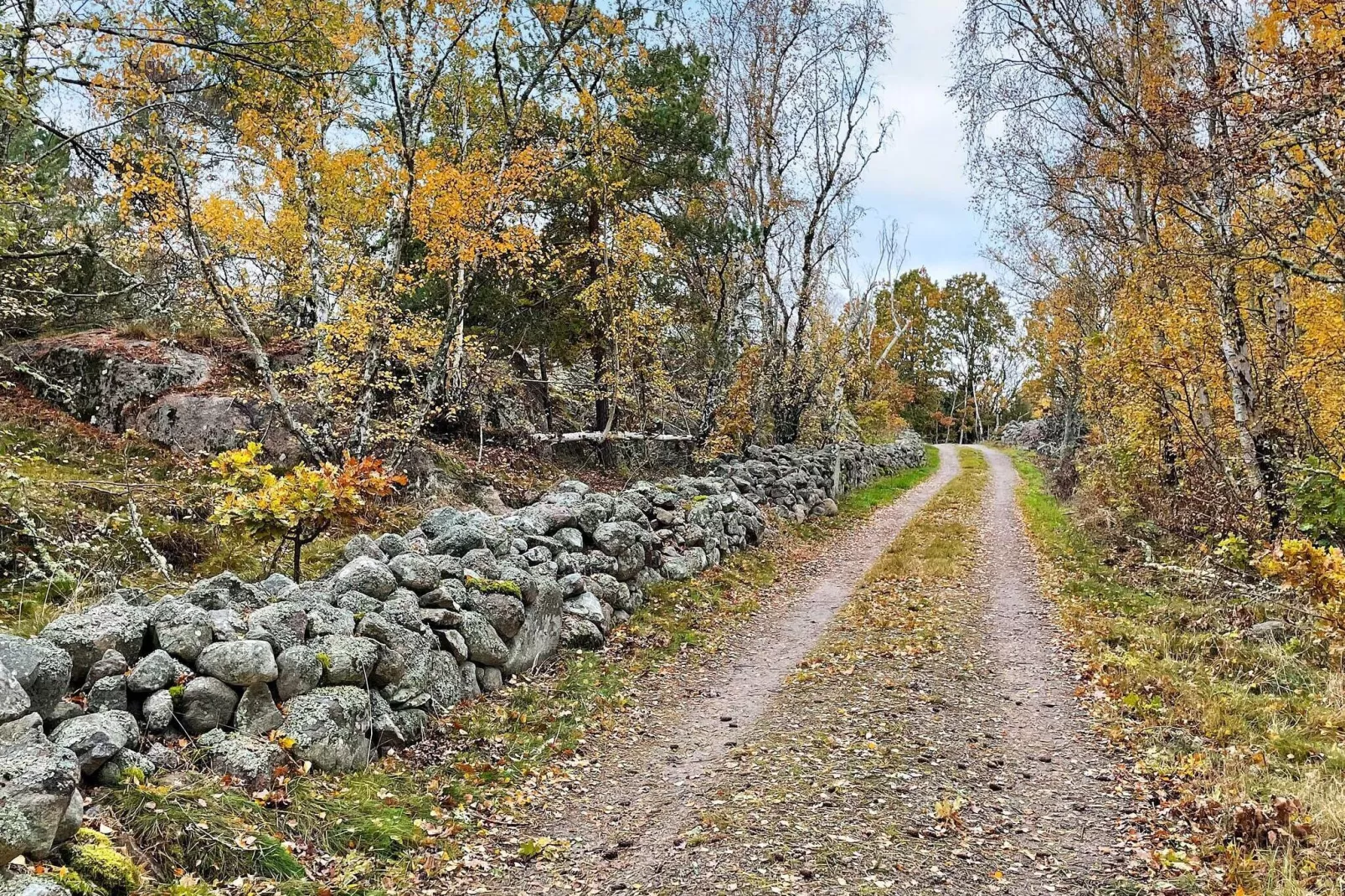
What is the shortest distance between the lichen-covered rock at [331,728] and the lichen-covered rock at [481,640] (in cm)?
131

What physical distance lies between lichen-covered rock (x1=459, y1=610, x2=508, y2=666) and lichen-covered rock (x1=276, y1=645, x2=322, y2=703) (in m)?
1.62

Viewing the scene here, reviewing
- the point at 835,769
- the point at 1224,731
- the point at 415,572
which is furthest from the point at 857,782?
the point at 415,572

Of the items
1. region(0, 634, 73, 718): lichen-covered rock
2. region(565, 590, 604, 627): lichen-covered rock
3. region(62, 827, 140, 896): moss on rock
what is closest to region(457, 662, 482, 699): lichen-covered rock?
region(565, 590, 604, 627): lichen-covered rock

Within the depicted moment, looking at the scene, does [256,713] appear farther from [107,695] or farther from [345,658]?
[107,695]

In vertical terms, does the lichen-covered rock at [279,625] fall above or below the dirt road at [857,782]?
above

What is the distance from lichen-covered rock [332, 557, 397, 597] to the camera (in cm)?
609

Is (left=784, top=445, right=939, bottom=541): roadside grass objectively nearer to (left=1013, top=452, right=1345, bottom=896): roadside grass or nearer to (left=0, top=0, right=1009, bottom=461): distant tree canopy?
(left=0, top=0, right=1009, bottom=461): distant tree canopy

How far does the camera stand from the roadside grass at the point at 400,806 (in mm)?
3797

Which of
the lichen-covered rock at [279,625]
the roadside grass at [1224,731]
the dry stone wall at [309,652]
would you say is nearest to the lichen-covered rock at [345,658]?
the dry stone wall at [309,652]

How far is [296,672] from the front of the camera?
4961 millimetres

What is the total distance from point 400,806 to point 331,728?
0.68 m

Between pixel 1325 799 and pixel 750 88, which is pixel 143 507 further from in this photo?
pixel 750 88

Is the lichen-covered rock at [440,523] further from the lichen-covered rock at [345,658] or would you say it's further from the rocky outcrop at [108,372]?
the rocky outcrop at [108,372]

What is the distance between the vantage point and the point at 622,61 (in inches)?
608
